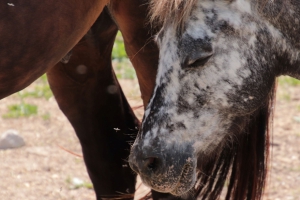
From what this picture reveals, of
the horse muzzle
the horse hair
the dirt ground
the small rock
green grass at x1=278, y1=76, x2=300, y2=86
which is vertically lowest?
green grass at x1=278, y1=76, x2=300, y2=86

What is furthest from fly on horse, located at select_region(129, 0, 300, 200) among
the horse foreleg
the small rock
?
the small rock

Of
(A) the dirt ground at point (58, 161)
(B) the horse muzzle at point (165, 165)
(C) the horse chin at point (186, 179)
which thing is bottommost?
(A) the dirt ground at point (58, 161)

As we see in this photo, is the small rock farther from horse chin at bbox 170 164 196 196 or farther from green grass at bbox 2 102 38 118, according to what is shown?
horse chin at bbox 170 164 196 196

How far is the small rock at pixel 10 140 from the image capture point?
14.2ft

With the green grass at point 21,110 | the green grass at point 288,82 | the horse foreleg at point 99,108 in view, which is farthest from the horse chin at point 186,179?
the green grass at point 288,82

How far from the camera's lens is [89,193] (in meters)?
3.71

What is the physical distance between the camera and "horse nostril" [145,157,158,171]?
2074 mm

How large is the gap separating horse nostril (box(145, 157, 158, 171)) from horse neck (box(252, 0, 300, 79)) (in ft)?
1.66

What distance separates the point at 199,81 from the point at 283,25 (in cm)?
33

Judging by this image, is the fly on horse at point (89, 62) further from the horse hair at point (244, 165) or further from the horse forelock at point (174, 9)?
the horse hair at point (244, 165)

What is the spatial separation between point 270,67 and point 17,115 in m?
3.13

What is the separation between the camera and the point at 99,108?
9.37 feet

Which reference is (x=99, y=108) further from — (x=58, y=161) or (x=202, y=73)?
(x=58, y=161)

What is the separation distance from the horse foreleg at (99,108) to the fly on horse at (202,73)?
0.56m
